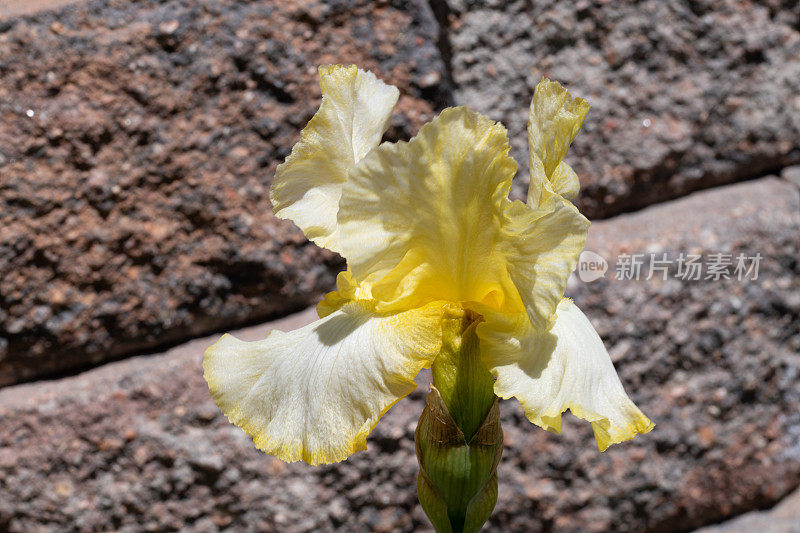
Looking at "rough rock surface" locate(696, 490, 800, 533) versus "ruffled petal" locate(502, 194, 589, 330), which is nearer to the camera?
"ruffled petal" locate(502, 194, 589, 330)

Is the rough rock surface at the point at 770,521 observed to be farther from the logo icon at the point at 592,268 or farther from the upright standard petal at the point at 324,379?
the upright standard petal at the point at 324,379

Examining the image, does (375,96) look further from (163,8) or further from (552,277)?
(163,8)

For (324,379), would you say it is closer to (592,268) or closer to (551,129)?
(551,129)

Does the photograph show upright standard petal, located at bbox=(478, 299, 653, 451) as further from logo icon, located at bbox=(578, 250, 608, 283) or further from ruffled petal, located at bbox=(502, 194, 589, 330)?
logo icon, located at bbox=(578, 250, 608, 283)

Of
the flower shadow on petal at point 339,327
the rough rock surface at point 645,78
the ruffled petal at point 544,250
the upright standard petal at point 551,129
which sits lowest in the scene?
the rough rock surface at point 645,78

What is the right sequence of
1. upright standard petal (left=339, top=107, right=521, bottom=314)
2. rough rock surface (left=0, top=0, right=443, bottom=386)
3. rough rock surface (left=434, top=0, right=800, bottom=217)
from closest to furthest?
upright standard petal (left=339, top=107, right=521, bottom=314), rough rock surface (left=0, top=0, right=443, bottom=386), rough rock surface (left=434, top=0, right=800, bottom=217)

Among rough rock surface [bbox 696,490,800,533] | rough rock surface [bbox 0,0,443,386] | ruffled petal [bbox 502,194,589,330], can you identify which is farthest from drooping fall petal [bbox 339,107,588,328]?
rough rock surface [bbox 696,490,800,533]

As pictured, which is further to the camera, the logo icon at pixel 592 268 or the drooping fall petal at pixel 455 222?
the logo icon at pixel 592 268

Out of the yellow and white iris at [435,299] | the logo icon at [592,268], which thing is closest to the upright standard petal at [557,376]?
the yellow and white iris at [435,299]
